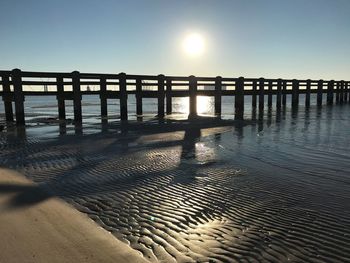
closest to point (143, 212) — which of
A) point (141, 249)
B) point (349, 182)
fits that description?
point (141, 249)

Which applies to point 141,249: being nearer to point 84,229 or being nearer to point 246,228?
point 84,229

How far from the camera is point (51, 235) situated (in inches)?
181

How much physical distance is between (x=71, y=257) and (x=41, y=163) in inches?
229

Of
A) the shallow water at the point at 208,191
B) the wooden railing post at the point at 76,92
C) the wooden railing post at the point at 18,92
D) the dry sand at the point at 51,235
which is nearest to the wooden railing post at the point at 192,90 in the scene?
the wooden railing post at the point at 76,92

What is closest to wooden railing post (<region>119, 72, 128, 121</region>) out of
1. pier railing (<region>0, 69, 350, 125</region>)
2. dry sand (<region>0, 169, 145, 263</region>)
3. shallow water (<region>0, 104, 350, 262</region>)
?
pier railing (<region>0, 69, 350, 125</region>)

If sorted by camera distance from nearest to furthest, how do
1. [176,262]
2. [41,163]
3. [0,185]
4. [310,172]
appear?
[176,262] < [0,185] < [310,172] < [41,163]

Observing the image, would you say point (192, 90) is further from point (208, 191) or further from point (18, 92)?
point (208, 191)

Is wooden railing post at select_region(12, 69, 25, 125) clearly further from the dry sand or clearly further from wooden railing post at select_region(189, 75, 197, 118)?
the dry sand

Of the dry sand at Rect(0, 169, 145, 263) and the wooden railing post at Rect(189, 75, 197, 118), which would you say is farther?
the wooden railing post at Rect(189, 75, 197, 118)

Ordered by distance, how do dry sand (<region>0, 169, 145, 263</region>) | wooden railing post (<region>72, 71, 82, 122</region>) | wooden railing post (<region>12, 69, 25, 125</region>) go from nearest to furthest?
dry sand (<region>0, 169, 145, 263</region>), wooden railing post (<region>12, 69, 25, 125</region>), wooden railing post (<region>72, 71, 82, 122</region>)

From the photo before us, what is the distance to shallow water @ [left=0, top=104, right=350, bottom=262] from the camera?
443cm

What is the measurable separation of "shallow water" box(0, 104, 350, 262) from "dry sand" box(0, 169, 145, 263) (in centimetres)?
26

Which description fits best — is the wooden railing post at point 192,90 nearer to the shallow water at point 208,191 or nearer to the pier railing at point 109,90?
the pier railing at point 109,90

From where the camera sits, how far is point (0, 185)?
22.9 ft
